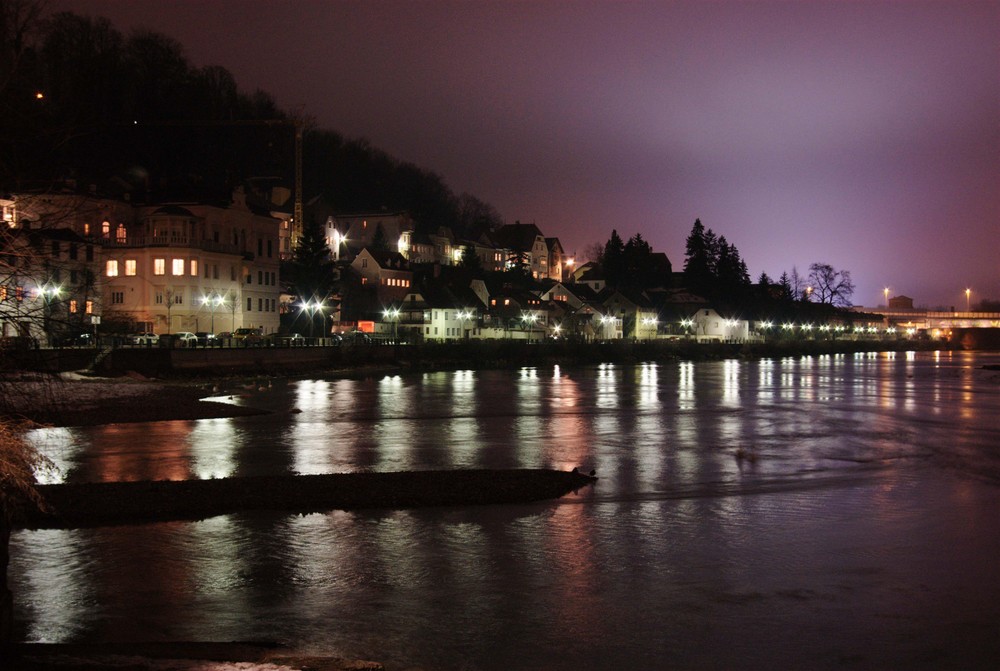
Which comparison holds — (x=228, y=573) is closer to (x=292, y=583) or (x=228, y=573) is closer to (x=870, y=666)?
(x=292, y=583)

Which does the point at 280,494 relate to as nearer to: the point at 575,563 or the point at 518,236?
the point at 575,563

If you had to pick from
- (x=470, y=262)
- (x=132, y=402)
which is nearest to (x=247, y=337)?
(x=132, y=402)

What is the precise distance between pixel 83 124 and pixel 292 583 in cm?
824

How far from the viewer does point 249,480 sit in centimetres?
2056

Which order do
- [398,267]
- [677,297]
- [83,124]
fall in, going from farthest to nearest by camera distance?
[677,297] → [398,267] → [83,124]

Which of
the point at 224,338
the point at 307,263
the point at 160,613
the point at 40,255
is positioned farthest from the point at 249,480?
the point at 307,263

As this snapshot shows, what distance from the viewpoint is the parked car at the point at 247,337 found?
66062mm

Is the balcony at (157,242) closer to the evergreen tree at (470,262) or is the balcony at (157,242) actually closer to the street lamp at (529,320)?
the street lamp at (529,320)

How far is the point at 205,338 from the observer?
63.2 meters

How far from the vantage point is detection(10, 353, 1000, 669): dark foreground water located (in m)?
11.8

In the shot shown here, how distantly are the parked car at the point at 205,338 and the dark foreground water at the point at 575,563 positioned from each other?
99.4ft

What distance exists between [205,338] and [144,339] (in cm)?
475

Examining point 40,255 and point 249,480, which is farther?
point 249,480

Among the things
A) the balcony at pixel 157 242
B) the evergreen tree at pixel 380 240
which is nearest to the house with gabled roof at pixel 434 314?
the evergreen tree at pixel 380 240
